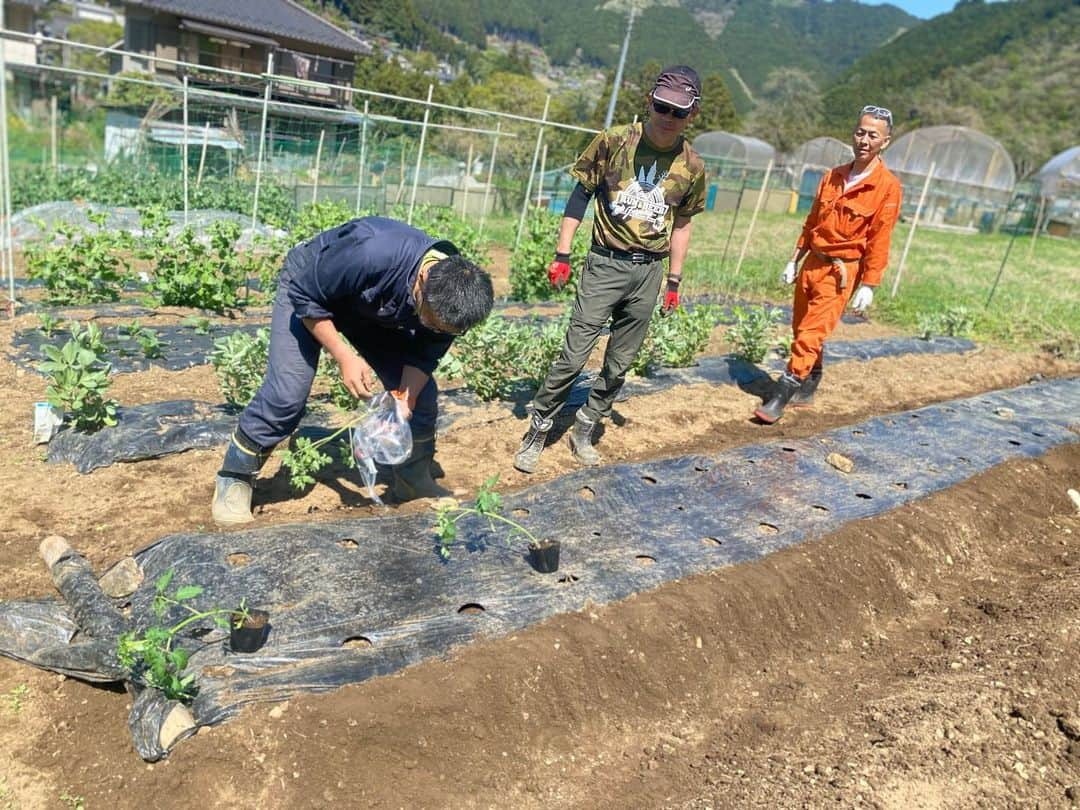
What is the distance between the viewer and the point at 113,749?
214 centimetres

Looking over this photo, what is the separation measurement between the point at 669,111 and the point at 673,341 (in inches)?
83.0

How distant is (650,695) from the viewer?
101 inches

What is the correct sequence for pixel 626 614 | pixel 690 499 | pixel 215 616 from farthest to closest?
pixel 690 499, pixel 626 614, pixel 215 616

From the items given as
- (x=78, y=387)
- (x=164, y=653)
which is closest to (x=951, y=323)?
(x=78, y=387)

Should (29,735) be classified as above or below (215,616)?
below

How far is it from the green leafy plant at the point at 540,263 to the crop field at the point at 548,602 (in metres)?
2.68

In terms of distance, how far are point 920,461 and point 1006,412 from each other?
5.05ft

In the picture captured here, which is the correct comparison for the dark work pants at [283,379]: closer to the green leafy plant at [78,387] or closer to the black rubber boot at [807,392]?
the green leafy plant at [78,387]

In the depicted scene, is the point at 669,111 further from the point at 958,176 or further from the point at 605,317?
the point at 958,176

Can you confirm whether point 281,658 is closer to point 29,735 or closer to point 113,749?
point 113,749

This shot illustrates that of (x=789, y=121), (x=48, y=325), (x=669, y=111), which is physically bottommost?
(x=48, y=325)

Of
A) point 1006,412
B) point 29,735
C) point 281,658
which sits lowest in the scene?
point 29,735

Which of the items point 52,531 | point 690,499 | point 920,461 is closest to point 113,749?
point 52,531

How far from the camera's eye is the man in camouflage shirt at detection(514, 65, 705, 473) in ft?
12.0
